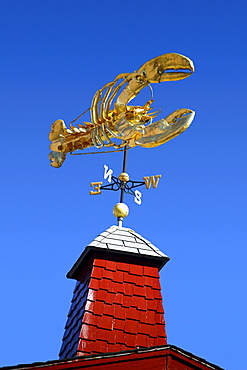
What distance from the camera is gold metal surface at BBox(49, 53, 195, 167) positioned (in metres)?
10.7

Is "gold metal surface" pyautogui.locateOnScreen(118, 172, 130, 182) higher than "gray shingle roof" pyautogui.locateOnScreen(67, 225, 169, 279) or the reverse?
higher

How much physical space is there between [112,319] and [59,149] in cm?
278

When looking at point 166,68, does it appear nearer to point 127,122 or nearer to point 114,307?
point 127,122

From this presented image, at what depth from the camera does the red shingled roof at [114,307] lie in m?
10.1

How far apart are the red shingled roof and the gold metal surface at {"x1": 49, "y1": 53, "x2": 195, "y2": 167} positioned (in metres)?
1.34

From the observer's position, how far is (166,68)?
1088 centimetres

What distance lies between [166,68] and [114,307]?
10.7 ft

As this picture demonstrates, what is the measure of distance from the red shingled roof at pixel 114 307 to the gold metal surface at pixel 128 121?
1345 mm

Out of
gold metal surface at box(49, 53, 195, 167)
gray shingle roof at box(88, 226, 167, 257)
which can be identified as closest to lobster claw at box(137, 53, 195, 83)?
gold metal surface at box(49, 53, 195, 167)

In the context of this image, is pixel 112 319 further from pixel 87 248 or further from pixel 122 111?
pixel 122 111

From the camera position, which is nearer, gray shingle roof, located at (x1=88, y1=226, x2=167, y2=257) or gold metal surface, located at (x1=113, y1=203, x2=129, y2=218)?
gray shingle roof, located at (x1=88, y1=226, x2=167, y2=257)

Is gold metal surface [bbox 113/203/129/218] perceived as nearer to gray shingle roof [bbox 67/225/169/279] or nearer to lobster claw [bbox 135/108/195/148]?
gray shingle roof [bbox 67/225/169/279]

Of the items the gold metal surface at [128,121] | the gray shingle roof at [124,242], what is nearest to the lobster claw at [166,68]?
the gold metal surface at [128,121]

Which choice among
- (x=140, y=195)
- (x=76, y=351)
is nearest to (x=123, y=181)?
(x=140, y=195)
